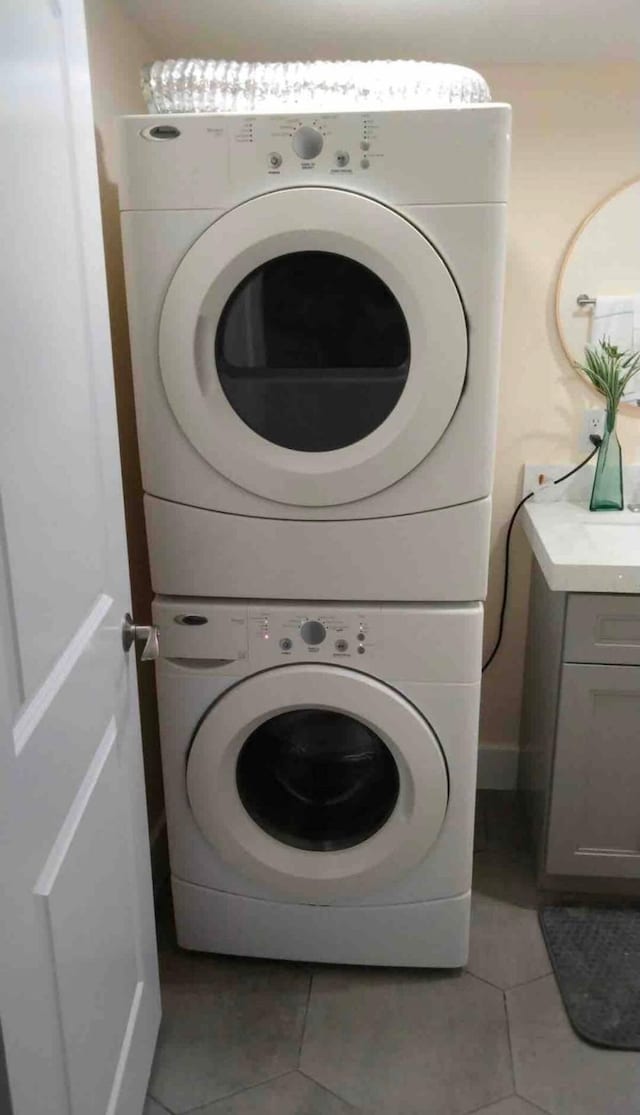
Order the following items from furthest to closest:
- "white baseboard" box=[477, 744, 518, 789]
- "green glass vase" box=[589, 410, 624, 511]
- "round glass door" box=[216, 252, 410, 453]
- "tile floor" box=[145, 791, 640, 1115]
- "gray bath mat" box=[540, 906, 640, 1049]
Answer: "white baseboard" box=[477, 744, 518, 789] → "green glass vase" box=[589, 410, 624, 511] → "gray bath mat" box=[540, 906, 640, 1049] → "tile floor" box=[145, 791, 640, 1115] → "round glass door" box=[216, 252, 410, 453]


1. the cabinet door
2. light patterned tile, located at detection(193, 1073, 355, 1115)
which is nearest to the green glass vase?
the cabinet door

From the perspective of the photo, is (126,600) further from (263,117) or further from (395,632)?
(263,117)

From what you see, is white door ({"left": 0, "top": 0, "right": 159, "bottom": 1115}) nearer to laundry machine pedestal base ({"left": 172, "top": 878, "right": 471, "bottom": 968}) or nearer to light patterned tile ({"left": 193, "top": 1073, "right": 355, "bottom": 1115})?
light patterned tile ({"left": 193, "top": 1073, "right": 355, "bottom": 1115})

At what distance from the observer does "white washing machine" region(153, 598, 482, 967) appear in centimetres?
155

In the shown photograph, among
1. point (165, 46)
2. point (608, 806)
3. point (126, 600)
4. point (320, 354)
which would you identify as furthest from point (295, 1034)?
point (165, 46)

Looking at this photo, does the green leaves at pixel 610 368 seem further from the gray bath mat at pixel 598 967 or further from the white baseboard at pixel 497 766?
the gray bath mat at pixel 598 967

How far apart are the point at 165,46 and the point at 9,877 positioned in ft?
5.76

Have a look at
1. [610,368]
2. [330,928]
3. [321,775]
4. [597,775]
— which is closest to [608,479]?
[610,368]

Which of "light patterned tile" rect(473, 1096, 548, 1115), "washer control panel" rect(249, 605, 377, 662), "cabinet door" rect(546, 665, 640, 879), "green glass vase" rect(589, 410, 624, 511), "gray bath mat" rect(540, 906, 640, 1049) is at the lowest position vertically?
"light patterned tile" rect(473, 1096, 548, 1115)

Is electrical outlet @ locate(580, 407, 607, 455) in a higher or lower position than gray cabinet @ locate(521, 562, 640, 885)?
higher

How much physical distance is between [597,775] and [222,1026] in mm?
931

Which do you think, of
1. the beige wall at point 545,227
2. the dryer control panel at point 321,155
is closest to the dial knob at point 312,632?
the dryer control panel at point 321,155

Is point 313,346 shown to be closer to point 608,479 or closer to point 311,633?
point 311,633

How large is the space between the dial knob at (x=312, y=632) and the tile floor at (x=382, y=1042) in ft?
2.54
